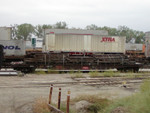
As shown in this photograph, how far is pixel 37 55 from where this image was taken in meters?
25.4

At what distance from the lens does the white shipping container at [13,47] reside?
24922 millimetres

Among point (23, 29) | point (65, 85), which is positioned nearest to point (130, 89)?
point (65, 85)

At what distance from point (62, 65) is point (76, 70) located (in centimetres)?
157

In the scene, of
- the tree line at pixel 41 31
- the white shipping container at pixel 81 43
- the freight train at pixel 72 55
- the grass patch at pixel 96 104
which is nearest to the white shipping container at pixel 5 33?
the freight train at pixel 72 55

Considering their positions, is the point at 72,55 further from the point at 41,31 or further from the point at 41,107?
the point at 41,31

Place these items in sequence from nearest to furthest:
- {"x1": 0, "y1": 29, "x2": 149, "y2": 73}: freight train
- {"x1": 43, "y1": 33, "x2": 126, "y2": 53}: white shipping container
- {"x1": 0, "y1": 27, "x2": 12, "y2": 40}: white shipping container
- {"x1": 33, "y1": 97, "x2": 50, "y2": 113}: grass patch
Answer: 1. {"x1": 33, "y1": 97, "x2": 50, "y2": 113}: grass patch
2. {"x1": 0, "y1": 29, "x2": 149, "y2": 73}: freight train
3. {"x1": 0, "y1": 27, "x2": 12, "y2": 40}: white shipping container
4. {"x1": 43, "y1": 33, "x2": 126, "y2": 53}: white shipping container

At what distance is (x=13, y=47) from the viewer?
2511 cm

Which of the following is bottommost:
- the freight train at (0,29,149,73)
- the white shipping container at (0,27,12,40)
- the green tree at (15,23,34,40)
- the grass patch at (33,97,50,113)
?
the grass patch at (33,97,50,113)

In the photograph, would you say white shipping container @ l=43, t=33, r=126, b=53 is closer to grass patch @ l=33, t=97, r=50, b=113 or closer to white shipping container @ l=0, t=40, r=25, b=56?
white shipping container @ l=0, t=40, r=25, b=56

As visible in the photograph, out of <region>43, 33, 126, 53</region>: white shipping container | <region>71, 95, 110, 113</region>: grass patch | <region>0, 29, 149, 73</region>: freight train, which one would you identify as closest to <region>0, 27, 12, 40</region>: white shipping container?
<region>0, 29, 149, 73</region>: freight train

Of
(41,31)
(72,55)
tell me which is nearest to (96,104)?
(72,55)

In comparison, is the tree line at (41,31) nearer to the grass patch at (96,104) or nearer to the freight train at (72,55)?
the freight train at (72,55)

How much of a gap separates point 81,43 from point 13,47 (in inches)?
316

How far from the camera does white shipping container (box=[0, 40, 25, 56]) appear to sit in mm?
24922
